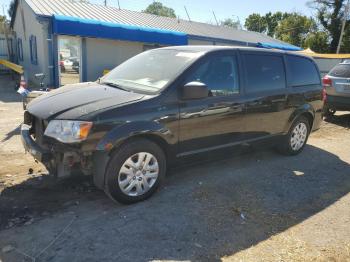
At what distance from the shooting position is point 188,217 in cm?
379

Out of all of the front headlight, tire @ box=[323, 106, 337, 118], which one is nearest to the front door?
the front headlight

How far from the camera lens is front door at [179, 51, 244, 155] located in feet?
14.0

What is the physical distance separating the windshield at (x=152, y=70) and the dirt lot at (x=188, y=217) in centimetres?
138

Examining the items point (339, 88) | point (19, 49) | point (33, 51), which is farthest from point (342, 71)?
point (19, 49)

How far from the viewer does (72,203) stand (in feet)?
13.0

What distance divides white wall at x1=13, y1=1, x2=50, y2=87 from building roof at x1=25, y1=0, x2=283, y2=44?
2.88 ft

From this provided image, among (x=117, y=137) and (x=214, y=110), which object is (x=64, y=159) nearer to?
(x=117, y=137)

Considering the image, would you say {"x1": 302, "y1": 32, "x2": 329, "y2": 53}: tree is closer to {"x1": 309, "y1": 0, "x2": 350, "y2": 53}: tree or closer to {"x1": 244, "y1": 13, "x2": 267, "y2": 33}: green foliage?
{"x1": 309, "y1": 0, "x2": 350, "y2": 53}: tree

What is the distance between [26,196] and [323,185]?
162 inches

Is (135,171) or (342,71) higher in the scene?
(342,71)

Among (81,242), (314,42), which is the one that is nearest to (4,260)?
(81,242)

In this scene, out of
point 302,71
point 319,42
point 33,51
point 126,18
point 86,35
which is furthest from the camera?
point 319,42

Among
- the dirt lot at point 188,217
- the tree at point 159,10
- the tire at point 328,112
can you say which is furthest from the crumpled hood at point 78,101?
the tree at point 159,10

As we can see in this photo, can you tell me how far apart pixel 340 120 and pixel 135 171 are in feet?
27.3
